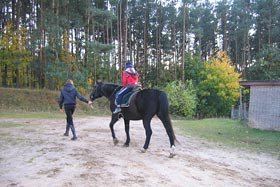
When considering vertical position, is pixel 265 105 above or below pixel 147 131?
above

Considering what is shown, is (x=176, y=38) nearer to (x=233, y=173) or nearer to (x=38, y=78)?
(x=38, y=78)

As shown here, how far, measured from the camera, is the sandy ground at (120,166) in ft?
15.7

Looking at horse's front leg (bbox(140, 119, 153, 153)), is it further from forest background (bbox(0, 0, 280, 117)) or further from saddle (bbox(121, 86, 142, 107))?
forest background (bbox(0, 0, 280, 117))

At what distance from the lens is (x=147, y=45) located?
40.5m

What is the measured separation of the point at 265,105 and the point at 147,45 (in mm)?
26822

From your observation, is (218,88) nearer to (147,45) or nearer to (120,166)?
(147,45)

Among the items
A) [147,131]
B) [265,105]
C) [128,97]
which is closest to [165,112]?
[147,131]

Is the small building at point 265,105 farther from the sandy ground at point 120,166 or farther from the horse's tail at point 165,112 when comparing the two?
the horse's tail at point 165,112

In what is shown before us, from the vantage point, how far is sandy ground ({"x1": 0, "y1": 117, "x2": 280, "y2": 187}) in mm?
4781

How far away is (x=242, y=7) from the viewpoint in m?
41.6

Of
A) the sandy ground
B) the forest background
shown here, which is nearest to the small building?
the sandy ground

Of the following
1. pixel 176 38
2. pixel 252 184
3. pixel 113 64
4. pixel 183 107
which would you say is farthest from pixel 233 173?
pixel 176 38

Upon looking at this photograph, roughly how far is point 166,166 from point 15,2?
27.8m

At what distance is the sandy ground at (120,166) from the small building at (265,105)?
24.6ft
